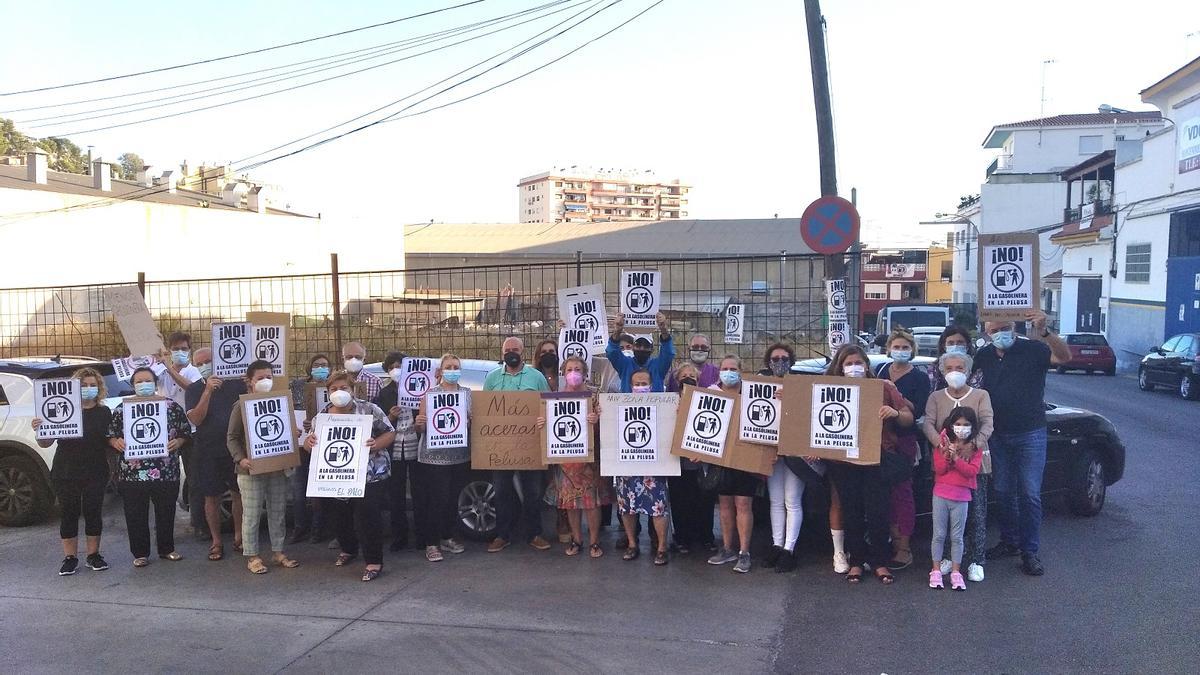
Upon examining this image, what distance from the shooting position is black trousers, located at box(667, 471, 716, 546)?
7484 millimetres

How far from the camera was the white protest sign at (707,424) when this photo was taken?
7.02 meters

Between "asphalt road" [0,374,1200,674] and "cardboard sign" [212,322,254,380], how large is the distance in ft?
5.35

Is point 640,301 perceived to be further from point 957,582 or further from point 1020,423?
point 957,582

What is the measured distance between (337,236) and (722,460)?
3700 centimetres

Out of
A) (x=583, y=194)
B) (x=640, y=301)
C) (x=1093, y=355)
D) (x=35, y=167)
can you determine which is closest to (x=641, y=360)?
(x=640, y=301)

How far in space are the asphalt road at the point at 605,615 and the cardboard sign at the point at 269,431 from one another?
2.92 feet

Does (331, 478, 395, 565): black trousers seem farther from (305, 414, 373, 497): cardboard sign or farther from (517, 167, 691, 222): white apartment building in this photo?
(517, 167, 691, 222): white apartment building

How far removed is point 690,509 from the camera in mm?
7516

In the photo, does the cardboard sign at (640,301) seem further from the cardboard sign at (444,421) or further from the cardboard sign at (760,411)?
the cardboard sign at (444,421)

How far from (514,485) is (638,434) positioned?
1.34 metres

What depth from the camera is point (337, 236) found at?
135ft

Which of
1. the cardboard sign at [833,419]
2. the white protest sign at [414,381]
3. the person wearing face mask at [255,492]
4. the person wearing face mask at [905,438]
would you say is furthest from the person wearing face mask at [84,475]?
the person wearing face mask at [905,438]

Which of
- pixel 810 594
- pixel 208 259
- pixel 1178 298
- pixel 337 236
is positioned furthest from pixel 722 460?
pixel 337 236

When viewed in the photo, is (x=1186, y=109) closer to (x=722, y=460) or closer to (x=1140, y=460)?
(x=1140, y=460)
